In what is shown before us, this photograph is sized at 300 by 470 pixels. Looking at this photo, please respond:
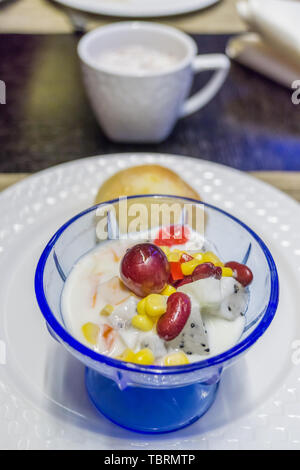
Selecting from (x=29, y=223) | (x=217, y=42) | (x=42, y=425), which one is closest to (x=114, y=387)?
(x=42, y=425)

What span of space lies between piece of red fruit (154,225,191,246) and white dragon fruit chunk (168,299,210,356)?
0.83 feet

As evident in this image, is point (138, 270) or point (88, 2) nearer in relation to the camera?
point (138, 270)

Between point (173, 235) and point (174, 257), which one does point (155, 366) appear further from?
point (173, 235)

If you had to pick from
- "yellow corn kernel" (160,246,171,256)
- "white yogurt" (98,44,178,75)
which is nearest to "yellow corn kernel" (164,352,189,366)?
"yellow corn kernel" (160,246,171,256)

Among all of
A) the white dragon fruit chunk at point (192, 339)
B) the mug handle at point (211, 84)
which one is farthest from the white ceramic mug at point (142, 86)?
the white dragon fruit chunk at point (192, 339)

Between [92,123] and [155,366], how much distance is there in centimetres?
111

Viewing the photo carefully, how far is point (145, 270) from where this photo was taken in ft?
2.85

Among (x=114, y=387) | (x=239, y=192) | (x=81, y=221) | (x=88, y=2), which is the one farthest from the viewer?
(x=88, y=2)

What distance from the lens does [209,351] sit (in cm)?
84

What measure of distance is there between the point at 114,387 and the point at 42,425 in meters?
0.15

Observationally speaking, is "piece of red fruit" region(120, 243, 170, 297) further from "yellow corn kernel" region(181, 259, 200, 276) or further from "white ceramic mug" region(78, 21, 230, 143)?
"white ceramic mug" region(78, 21, 230, 143)
